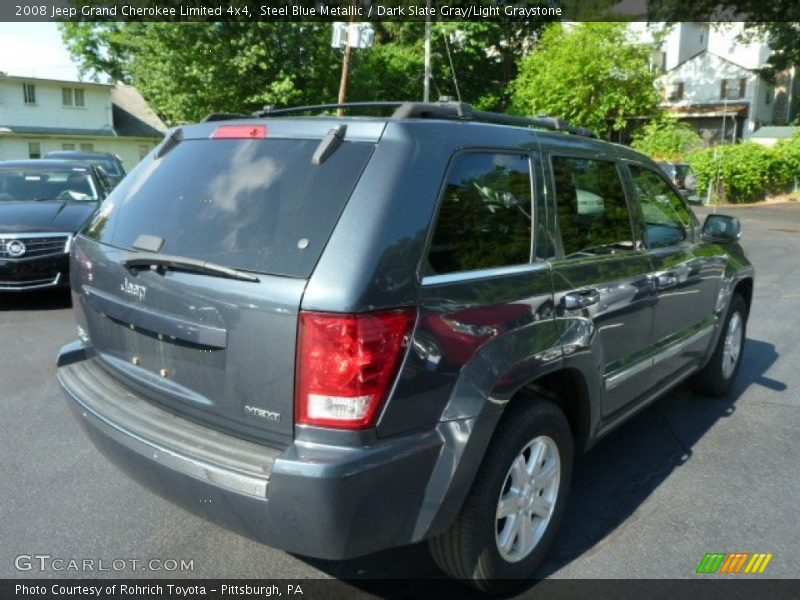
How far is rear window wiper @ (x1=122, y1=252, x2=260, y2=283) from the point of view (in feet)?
7.80

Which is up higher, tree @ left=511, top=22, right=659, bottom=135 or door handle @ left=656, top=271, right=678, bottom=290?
tree @ left=511, top=22, right=659, bottom=135

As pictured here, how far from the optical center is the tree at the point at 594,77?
30984 mm

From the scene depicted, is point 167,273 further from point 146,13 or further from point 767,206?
point 767,206

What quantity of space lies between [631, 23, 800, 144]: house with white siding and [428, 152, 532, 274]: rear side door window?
4354cm

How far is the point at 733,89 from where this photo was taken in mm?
46062

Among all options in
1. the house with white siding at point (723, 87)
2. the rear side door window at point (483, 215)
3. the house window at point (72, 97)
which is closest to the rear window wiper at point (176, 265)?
the rear side door window at point (483, 215)

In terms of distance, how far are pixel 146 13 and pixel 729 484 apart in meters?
25.9

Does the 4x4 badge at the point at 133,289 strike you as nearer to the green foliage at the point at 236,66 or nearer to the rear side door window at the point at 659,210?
the rear side door window at the point at 659,210

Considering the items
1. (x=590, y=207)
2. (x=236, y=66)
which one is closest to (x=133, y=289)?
(x=590, y=207)

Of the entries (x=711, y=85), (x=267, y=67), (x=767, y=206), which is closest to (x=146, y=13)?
(x=267, y=67)

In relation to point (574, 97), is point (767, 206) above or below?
below

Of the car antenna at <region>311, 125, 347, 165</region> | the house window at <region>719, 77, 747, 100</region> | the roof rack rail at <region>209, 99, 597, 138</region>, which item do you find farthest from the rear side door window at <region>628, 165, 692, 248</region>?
the house window at <region>719, 77, 747, 100</region>

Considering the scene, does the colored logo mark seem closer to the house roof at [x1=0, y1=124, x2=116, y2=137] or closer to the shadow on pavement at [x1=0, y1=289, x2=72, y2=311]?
the shadow on pavement at [x1=0, y1=289, x2=72, y2=311]

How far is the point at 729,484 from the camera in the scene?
3.78m
